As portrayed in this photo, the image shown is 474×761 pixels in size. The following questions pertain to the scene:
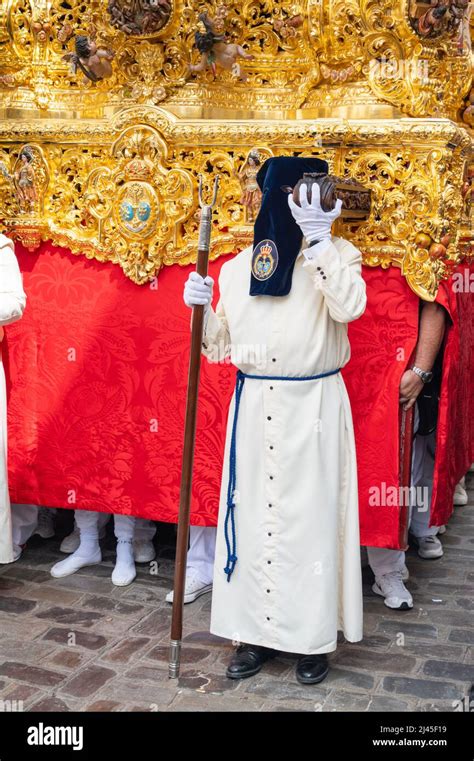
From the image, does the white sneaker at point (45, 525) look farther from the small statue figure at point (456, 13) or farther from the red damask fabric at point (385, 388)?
the small statue figure at point (456, 13)

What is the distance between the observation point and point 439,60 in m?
4.59

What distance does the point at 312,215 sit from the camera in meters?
3.76

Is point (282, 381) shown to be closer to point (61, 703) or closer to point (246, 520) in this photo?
point (246, 520)

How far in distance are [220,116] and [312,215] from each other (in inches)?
52.9

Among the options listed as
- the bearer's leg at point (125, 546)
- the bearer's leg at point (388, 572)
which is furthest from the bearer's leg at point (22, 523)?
the bearer's leg at point (388, 572)

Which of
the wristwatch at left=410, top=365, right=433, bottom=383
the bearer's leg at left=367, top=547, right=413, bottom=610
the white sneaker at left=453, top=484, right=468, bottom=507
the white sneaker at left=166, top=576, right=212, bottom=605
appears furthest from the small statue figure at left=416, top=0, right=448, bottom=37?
the white sneaker at left=453, top=484, right=468, bottom=507

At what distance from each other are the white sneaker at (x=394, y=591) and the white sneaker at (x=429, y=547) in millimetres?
631

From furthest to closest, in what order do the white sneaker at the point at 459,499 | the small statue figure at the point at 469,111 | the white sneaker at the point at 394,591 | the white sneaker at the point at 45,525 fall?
the white sneaker at the point at 459,499
the white sneaker at the point at 45,525
the small statue figure at the point at 469,111
the white sneaker at the point at 394,591

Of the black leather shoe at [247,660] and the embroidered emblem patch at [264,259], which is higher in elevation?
the embroidered emblem patch at [264,259]

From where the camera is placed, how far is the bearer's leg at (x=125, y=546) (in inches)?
204

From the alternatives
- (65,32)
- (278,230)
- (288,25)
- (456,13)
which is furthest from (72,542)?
(456,13)

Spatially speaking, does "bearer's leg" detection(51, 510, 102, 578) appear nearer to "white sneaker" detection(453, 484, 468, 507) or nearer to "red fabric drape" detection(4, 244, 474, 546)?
"red fabric drape" detection(4, 244, 474, 546)

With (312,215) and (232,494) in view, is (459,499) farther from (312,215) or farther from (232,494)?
(312,215)

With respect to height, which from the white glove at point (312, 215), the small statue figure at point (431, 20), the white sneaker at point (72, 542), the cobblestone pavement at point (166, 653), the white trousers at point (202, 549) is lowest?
the cobblestone pavement at point (166, 653)
